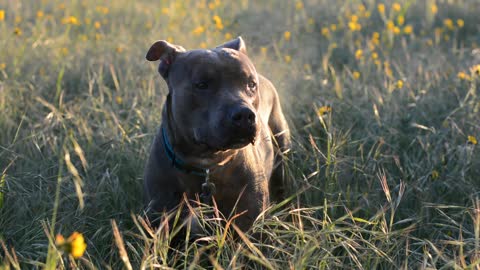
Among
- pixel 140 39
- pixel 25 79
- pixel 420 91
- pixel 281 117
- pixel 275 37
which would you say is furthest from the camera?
pixel 275 37

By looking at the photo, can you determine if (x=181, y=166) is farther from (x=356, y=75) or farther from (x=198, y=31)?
(x=198, y=31)

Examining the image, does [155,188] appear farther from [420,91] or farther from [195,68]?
[420,91]

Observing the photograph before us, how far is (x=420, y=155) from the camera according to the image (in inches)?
177

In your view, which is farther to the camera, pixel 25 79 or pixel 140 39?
pixel 140 39

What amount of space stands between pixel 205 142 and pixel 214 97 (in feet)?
0.74

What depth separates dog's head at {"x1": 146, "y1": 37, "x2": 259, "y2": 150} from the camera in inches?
126

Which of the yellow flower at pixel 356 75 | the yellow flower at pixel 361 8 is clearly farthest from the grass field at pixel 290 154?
the yellow flower at pixel 361 8

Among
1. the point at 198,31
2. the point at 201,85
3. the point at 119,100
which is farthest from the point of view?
the point at 198,31

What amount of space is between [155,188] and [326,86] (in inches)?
102

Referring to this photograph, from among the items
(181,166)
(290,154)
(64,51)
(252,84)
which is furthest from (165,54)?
(64,51)

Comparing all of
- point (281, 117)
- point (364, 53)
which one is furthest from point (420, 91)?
point (364, 53)

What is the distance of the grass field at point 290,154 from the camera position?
306 cm

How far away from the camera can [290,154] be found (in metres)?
4.50

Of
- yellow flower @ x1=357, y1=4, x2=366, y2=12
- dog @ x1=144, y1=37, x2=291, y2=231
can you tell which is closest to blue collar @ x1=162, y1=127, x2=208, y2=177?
dog @ x1=144, y1=37, x2=291, y2=231
